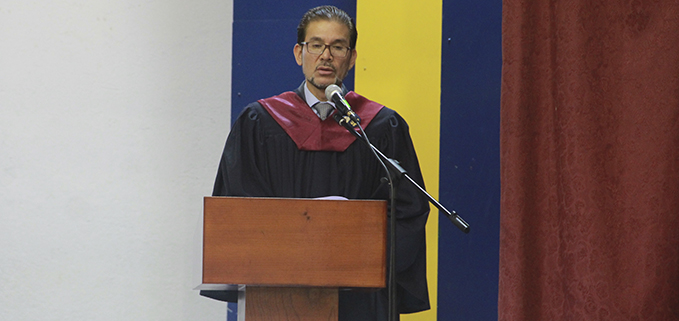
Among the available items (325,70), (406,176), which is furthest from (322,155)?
(406,176)

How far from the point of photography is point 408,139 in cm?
281

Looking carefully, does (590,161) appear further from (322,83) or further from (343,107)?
(343,107)

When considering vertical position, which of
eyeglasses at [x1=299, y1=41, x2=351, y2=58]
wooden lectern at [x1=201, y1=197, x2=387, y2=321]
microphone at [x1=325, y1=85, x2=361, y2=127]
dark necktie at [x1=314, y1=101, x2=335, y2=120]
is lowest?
wooden lectern at [x1=201, y1=197, x2=387, y2=321]

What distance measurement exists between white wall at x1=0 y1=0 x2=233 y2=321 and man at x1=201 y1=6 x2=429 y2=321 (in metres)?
0.91

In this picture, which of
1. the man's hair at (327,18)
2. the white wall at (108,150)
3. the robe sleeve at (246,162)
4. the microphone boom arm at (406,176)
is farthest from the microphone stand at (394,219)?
the white wall at (108,150)

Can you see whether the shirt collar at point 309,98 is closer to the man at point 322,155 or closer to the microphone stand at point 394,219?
the man at point 322,155

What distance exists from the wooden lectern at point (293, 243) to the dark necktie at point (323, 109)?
0.91 m

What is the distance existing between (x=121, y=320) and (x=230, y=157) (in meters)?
1.37

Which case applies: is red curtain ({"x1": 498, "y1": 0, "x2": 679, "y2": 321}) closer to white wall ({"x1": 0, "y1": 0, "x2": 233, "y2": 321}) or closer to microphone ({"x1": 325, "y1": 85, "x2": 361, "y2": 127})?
microphone ({"x1": 325, "y1": 85, "x2": 361, "y2": 127})

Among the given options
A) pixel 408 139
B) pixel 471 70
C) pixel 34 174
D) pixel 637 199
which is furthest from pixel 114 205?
pixel 637 199

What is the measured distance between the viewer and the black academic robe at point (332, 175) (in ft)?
8.50

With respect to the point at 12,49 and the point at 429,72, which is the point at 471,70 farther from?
the point at 12,49

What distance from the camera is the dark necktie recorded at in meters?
2.74

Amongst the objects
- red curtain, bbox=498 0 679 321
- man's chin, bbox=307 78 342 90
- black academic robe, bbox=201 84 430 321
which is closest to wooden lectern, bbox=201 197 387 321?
black academic robe, bbox=201 84 430 321
